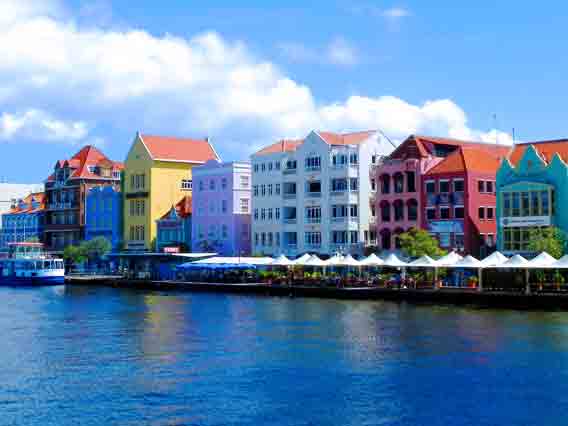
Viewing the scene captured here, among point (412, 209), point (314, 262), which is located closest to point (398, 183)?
point (412, 209)

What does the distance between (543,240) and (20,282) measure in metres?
72.2

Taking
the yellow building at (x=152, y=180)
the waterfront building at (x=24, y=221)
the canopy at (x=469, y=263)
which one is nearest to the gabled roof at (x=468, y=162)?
the canopy at (x=469, y=263)

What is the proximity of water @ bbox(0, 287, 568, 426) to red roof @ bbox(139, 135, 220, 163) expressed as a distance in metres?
64.7

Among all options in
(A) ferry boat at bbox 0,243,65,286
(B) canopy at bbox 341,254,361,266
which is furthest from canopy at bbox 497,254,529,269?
(A) ferry boat at bbox 0,243,65,286

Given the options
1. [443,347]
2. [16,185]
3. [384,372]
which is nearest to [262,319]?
[443,347]

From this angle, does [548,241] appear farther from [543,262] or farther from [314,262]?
[314,262]

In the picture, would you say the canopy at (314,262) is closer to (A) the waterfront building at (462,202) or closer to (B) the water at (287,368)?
(A) the waterfront building at (462,202)

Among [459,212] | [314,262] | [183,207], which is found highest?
[183,207]

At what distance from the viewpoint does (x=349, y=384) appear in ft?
134

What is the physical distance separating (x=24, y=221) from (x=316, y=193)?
70.4 m

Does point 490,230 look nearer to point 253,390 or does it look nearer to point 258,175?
point 258,175

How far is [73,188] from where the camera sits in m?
148

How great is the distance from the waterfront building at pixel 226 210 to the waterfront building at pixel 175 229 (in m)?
4.53

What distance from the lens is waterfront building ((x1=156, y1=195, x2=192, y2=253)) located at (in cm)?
13025
